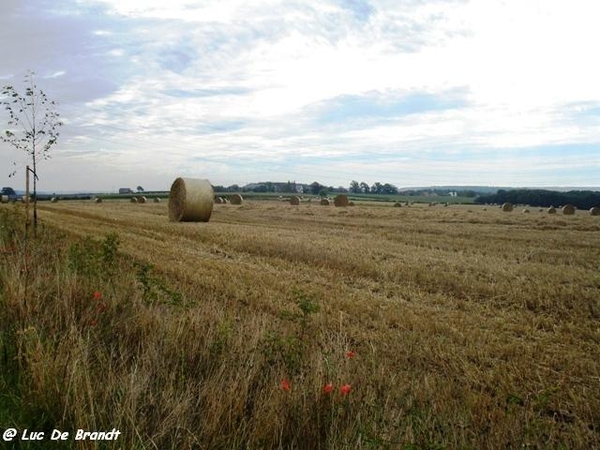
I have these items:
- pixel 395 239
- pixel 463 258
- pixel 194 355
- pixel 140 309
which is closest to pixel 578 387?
pixel 194 355

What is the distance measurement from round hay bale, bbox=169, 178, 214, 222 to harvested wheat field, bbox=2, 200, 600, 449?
1191cm

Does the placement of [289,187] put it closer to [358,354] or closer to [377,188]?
[377,188]

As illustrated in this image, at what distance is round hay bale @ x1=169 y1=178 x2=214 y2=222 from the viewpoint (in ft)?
82.7

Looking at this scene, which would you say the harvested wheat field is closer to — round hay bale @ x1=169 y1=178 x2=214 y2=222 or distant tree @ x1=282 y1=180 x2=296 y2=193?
round hay bale @ x1=169 y1=178 x2=214 y2=222

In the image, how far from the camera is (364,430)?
3193 mm

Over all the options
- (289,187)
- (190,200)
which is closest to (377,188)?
(289,187)

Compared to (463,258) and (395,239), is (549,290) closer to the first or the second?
(463,258)

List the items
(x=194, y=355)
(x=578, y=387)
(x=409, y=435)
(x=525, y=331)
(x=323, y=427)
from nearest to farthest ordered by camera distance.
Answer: (x=409, y=435) → (x=323, y=427) → (x=194, y=355) → (x=578, y=387) → (x=525, y=331)

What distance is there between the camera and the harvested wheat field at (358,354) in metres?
3.34

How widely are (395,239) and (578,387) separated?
1374 centimetres

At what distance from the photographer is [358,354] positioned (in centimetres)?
Answer: 596

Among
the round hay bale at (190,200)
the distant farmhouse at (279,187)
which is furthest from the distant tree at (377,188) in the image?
the round hay bale at (190,200)

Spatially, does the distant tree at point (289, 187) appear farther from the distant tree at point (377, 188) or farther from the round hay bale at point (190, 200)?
the round hay bale at point (190, 200)

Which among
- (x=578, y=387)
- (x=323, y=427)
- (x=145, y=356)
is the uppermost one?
(x=145, y=356)
